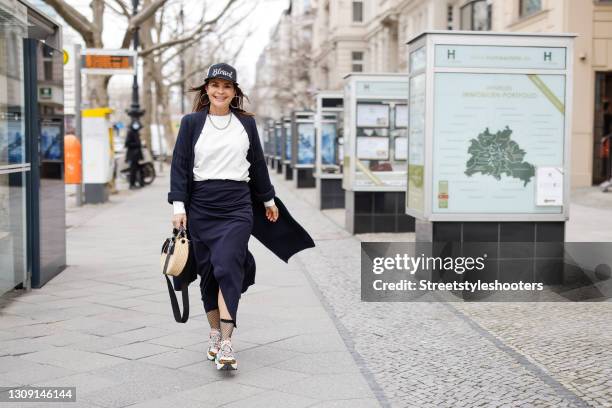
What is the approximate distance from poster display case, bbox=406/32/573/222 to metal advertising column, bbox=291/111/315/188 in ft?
48.9

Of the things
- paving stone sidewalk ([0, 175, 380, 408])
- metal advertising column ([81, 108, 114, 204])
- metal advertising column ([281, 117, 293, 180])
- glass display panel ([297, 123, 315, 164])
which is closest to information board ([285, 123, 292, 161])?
metal advertising column ([281, 117, 293, 180])

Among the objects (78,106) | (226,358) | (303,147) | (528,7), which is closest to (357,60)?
(528,7)

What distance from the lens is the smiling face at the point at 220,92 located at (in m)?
5.17

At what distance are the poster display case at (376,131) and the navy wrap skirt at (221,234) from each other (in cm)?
760

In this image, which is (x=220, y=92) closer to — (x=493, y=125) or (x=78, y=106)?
(x=493, y=125)

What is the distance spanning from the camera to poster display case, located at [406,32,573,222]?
309 inches

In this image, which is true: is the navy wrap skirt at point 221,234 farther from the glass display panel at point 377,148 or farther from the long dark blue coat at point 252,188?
the glass display panel at point 377,148

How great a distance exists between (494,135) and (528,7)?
1801cm

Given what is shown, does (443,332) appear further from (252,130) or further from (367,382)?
(252,130)

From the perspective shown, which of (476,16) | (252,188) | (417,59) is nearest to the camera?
(252,188)

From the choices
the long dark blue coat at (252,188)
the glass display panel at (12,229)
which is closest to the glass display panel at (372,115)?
the glass display panel at (12,229)

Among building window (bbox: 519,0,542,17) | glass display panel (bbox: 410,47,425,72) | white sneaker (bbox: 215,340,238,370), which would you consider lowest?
white sneaker (bbox: 215,340,238,370)

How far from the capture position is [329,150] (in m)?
18.4

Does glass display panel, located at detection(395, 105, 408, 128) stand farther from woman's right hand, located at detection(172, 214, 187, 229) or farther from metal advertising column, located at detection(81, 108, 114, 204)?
woman's right hand, located at detection(172, 214, 187, 229)
